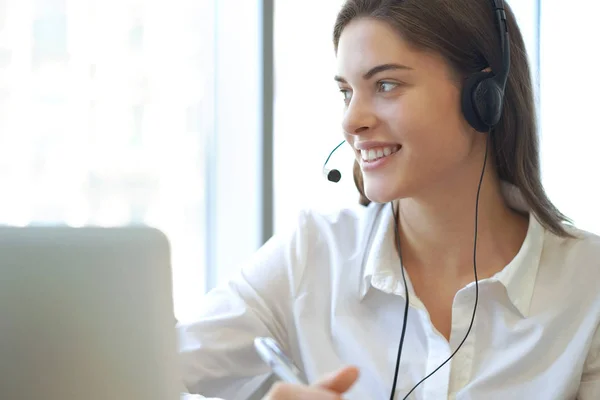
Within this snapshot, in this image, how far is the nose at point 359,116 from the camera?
4.23 ft

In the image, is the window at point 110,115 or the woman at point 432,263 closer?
the woman at point 432,263

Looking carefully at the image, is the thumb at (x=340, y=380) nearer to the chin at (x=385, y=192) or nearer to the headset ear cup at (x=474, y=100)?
the chin at (x=385, y=192)

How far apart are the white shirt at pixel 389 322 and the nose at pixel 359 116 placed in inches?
9.4

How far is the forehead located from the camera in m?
1.27

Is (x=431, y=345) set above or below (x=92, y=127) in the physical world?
below

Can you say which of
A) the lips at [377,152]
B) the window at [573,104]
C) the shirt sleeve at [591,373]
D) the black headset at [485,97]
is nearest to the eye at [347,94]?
the lips at [377,152]

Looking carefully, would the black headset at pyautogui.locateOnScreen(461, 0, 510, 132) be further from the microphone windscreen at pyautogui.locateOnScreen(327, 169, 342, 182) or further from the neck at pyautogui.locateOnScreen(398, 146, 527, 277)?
the microphone windscreen at pyautogui.locateOnScreen(327, 169, 342, 182)

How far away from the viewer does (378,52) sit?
128cm

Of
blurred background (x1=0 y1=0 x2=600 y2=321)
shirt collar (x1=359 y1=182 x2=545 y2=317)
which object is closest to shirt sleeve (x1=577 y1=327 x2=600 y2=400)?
shirt collar (x1=359 y1=182 x2=545 y2=317)

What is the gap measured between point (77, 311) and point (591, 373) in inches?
39.7

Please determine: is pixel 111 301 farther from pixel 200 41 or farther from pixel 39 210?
pixel 200 41

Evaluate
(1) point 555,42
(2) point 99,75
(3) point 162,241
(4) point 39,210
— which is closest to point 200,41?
(2) point 99,75

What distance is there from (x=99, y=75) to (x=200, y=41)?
0.31m

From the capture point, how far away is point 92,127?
1.58m
